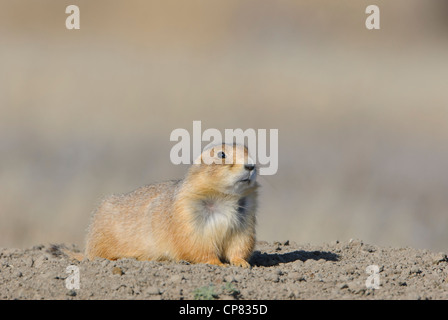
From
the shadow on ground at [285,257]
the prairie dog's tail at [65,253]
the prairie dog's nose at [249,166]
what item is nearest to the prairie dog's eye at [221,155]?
the prairie dog's nose at [249,166]

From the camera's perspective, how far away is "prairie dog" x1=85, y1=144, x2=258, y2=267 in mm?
8555

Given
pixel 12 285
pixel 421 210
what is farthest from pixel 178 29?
pixel 12 285

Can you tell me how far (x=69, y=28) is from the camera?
81.4 feet

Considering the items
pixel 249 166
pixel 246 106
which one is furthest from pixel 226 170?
pixel 246 106

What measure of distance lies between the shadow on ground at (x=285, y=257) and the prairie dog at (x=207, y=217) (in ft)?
1.00

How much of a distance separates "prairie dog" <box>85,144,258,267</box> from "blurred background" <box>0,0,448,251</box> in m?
6.43

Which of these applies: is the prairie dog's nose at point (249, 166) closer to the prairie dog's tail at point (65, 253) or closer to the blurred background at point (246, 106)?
the prairie dog's tail at point (65, 253)

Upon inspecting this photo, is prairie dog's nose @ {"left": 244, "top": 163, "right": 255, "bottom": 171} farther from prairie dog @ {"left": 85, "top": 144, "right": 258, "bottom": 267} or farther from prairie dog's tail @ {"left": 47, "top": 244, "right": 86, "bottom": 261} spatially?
prairie dog's tail @ {"left": 47, "top": 244, "right": 86, "bottom": 261}

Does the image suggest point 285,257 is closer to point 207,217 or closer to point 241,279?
point 207,217

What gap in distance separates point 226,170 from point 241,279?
4.00 ft

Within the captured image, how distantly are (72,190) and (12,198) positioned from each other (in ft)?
3.63

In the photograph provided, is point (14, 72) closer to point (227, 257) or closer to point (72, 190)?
point (72, 190)

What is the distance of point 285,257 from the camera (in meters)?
9.35

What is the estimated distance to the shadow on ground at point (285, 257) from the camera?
357 inches
